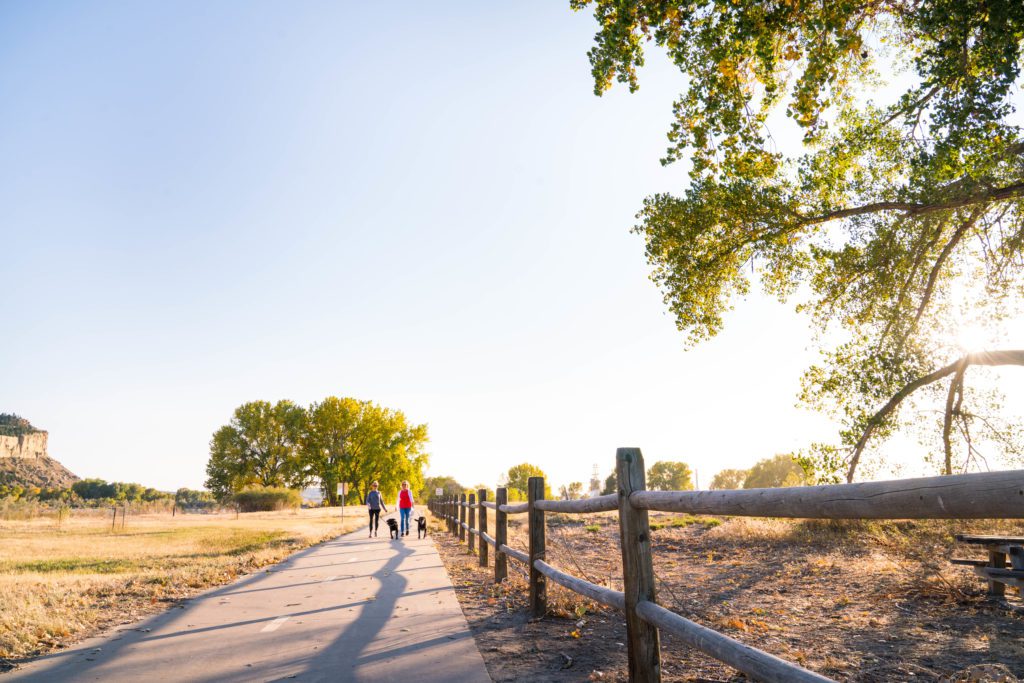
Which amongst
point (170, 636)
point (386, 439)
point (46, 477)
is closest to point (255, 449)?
point (386, 439)

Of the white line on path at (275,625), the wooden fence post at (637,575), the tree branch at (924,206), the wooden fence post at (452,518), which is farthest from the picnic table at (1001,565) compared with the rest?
the wooden fence post at (452,518)

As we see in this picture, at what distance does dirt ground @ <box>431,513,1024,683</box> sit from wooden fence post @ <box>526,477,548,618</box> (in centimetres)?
18

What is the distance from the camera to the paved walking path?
4.67 m

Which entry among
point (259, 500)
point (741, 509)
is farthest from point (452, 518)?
point (259, 500)

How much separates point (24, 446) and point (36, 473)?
8.64m

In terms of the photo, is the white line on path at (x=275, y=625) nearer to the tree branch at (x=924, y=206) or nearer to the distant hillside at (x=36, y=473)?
the tree branch at (x=924, y=206)

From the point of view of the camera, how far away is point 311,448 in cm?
7906

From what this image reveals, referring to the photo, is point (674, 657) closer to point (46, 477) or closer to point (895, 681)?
point (895, 681)

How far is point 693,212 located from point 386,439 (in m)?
70.4

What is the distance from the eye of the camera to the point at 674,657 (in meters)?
5.14

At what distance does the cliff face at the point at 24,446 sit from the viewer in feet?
393

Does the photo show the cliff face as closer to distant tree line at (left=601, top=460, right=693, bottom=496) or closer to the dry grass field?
distant tree line at (left=601, top=460, right=693, bottom=496)

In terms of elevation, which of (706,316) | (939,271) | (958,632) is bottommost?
(958,632)

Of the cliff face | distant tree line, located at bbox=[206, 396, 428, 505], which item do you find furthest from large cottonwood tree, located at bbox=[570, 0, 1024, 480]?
the cliff face
